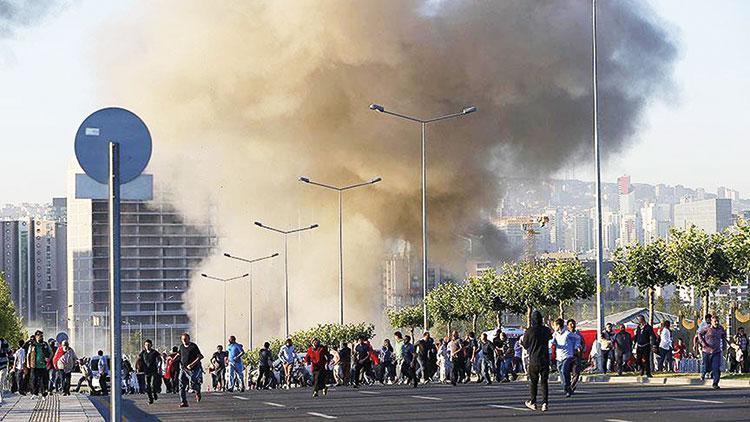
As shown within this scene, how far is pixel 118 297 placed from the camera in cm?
872

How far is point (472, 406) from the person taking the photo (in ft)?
68.1

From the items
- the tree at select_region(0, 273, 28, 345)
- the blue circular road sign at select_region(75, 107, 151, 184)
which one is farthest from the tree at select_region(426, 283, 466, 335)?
the blue circular road sign at select_region(75, 107, 151, 184)

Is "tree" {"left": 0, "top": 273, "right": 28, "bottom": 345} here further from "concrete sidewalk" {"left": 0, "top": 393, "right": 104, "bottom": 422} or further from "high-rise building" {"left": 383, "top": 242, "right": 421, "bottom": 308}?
"concrete sidewalk" {"left": 0, "top": 393, "right": 104, "bottom": 422}

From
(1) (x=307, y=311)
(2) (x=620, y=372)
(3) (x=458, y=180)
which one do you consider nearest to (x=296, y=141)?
(3) (x=458, y=180)

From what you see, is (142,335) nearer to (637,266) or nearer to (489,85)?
(489,85)

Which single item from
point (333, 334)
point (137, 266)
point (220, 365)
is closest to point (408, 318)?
point (333, 334)

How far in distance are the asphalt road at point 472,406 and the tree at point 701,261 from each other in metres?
9.61

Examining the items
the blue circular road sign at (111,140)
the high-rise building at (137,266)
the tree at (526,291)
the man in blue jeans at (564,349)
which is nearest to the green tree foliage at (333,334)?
the tree at (526,291)

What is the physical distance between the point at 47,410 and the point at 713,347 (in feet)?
38.2

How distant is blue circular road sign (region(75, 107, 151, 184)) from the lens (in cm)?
877

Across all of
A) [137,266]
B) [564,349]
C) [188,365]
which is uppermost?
[137,266]

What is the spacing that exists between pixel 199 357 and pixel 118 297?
629 inches

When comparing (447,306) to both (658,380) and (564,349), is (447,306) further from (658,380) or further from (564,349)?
(564,349)

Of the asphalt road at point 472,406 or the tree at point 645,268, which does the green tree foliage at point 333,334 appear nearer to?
the tree at point 645,268
